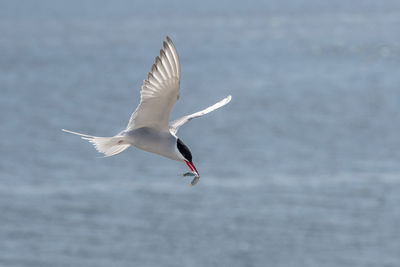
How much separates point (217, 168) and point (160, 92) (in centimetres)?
4133

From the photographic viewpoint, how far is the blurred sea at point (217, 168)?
127ft

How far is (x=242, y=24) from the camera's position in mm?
155125

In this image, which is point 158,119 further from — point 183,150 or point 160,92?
point 183,150

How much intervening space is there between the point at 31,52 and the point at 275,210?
238 feet

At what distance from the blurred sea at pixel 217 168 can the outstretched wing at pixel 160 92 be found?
28.9 metres

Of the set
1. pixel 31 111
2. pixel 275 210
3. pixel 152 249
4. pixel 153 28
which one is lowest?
pixel 152 249

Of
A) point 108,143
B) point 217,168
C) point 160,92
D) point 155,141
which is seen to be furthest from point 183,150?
point 217,168

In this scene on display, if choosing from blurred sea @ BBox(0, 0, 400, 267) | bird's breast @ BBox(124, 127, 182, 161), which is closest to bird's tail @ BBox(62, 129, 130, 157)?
bird's breast @ BBox(124, 127, 182, 161)

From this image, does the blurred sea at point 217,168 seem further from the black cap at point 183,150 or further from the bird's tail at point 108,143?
the black cap at point 183,150

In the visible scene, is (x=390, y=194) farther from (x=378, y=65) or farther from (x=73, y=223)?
(x=378, y=65)

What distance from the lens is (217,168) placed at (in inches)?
1943

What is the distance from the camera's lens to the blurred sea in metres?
38.8

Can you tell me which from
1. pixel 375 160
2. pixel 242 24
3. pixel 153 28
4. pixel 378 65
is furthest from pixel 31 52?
pixel 375 160

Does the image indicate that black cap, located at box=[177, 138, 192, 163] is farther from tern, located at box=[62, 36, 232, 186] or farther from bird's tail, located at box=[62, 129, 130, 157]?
bird's tail, located at box=[62, 129, 130, 157]
